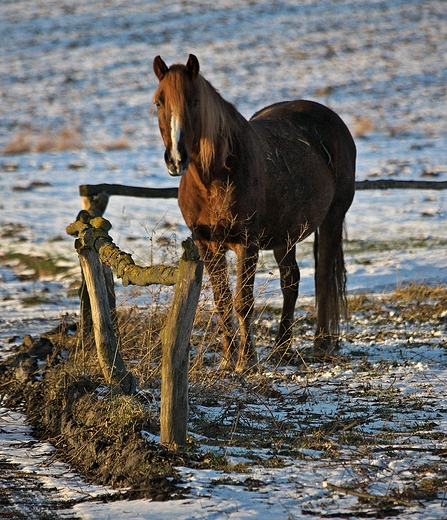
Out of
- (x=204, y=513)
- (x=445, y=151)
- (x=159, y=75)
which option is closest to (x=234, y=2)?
(x=445, y=151)

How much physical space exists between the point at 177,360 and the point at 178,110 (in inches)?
71.6

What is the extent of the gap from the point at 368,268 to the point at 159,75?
229 inches

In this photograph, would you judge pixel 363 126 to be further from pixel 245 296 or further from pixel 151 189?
pixel 245 296

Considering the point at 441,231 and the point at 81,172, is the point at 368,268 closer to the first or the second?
the point at 441,231

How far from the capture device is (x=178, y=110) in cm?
485

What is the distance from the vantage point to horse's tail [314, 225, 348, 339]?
6.89m

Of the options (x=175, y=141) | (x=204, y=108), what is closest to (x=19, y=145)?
(x=204, y=108)

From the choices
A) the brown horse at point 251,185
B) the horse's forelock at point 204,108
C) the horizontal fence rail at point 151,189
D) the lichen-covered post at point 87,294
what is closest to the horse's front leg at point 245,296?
the brown horse at point 251,185

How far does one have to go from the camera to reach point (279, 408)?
493 centimetres

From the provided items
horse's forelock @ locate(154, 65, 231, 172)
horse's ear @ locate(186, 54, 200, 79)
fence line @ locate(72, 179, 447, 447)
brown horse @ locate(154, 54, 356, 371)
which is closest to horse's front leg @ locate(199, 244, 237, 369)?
brown horse @ locate(154, 54, 356, 371)

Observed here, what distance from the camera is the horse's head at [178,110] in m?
4.81

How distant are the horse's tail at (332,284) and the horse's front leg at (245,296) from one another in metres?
1.40

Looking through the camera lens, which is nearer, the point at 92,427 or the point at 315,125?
the point at 92,427

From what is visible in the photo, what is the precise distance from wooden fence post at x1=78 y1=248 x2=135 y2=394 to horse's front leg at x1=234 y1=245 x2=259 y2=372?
1.05m
